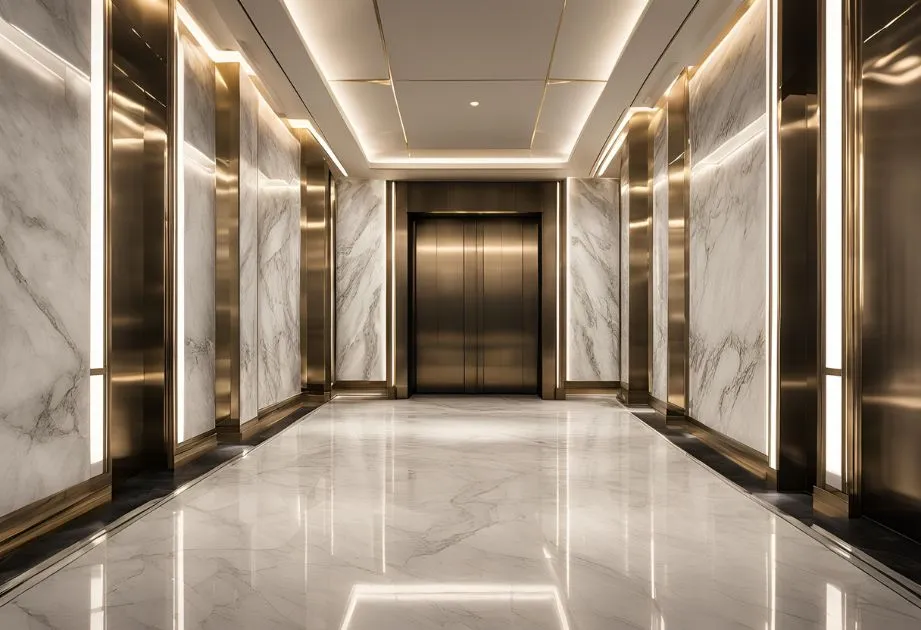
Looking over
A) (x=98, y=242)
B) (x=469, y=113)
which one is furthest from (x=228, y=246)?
(x=469, y=113)

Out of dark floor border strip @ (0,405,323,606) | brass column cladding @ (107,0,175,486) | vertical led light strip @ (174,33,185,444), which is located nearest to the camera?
dark floor border strip @ (0,405,323,606)

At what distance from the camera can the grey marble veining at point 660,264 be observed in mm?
7758

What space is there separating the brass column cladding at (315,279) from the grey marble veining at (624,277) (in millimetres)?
4365

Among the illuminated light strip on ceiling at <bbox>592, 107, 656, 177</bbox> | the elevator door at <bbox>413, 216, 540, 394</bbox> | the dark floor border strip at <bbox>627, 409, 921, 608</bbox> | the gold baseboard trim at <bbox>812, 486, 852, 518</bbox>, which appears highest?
the illuminated light strip on ceiling at <bbox>592, 107, 656, 177</bbox>

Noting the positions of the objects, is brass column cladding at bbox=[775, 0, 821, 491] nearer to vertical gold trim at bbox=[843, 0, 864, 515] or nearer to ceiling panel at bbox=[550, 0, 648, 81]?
vertical gold trim at bbox=[843, 0, 864, 515]

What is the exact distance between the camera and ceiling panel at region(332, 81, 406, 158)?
7227 mm

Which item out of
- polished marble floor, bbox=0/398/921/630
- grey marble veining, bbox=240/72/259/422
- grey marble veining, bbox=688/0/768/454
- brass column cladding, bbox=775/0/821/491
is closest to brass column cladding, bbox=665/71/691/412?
grey marble veining, bbox=688/0/768/454

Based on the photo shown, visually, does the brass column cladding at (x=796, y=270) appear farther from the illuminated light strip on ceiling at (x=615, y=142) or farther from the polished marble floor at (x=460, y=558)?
the illuminated light strip on ceiling at (x=615, y=142)

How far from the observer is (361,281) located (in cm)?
1046

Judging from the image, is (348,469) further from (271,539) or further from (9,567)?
(9,567)

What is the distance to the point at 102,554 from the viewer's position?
3.27 metres

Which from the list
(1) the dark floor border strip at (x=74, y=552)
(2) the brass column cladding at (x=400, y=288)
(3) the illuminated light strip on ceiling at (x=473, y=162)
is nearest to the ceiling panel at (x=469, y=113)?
(3) the illuminated light strip on ceiling at (x=473, y=162)

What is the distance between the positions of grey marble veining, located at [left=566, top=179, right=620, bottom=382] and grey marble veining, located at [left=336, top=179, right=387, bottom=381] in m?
3.03

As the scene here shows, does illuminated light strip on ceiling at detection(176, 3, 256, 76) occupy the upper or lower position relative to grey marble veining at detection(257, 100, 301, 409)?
upper
